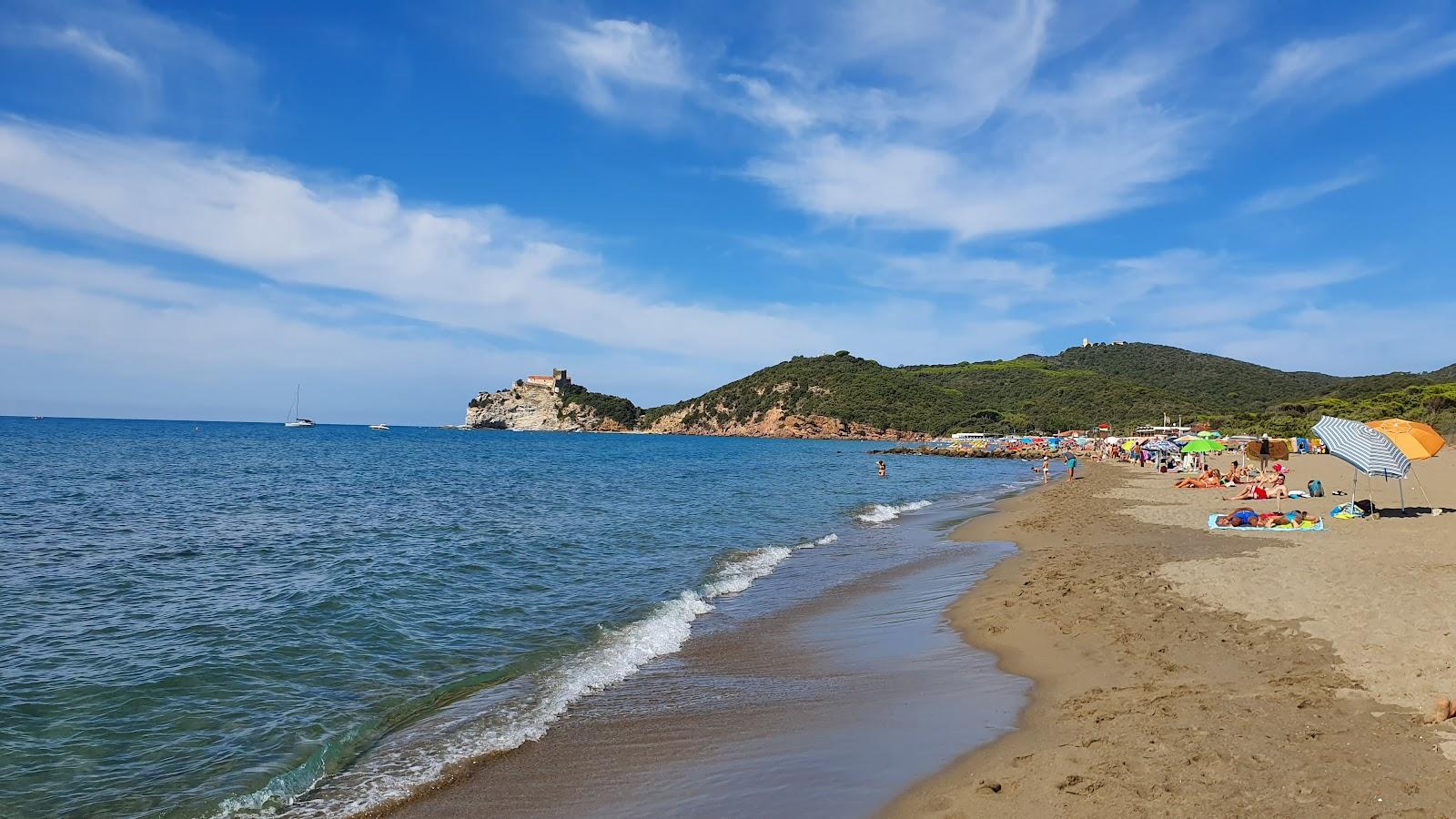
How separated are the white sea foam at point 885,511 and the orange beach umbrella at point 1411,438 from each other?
43.7ft

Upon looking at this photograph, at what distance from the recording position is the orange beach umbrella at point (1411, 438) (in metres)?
16.4

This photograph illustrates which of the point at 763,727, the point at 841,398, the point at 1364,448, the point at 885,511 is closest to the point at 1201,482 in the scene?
the point at 885,511

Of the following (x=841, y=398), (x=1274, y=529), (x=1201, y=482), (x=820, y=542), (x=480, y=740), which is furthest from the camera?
(x=841, y=398)

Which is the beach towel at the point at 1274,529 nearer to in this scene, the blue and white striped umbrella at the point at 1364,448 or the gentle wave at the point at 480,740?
the blue and white striped umbrella at the point at 1364,448

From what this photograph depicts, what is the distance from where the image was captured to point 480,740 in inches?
279

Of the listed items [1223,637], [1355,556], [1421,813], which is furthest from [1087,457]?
[1421,813]

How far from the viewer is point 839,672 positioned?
8945mm

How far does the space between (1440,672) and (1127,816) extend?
432 centimetres

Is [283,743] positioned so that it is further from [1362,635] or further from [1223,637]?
[1362,635]

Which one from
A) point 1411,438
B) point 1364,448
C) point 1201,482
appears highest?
point 1411,438

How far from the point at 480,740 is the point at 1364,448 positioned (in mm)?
19412

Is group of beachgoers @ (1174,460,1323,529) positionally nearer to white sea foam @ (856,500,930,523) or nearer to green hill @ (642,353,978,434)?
white sea foam @ (856,500,930,523)

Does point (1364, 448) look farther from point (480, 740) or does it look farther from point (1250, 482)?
point (480, 740)

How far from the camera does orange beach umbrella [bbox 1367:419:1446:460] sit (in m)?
16.4
